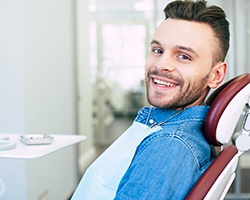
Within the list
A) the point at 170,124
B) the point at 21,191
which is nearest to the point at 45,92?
the point at 21,191

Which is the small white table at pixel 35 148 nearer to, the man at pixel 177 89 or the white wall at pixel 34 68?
Result: the man at pixel 177 89

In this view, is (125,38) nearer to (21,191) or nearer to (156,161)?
(21,191)

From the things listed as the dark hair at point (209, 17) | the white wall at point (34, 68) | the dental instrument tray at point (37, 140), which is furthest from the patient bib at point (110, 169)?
the white wall at point (34, 68)

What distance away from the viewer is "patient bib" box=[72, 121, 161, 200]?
96cm

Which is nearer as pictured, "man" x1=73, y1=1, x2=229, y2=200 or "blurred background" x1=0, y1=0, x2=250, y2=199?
"man" x1=73, y1=1, x2=229, y2=200

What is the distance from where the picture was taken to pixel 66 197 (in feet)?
9.36

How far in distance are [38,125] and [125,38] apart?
4057 mm

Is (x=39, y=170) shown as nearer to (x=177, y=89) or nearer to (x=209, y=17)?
(x=177, y=89)

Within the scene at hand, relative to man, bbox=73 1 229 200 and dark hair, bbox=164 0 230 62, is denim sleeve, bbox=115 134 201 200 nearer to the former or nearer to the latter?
man, bbox=73 1 229 200

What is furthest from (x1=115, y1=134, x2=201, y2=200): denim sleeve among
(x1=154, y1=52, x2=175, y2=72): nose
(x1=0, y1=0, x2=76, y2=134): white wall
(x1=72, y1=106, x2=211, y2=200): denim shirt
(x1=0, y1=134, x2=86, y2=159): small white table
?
(x1=0, y1=0, x2=76, y2=134): white wall

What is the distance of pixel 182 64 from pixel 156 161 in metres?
0.31

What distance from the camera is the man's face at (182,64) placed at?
3.18ft

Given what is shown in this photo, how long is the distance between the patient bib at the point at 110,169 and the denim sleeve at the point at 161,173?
0.37ft

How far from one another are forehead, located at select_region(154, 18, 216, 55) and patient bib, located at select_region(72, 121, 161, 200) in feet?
0.84
